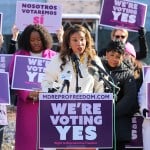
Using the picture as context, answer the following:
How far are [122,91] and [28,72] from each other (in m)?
1.15

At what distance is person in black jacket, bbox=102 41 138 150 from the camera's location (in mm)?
6102

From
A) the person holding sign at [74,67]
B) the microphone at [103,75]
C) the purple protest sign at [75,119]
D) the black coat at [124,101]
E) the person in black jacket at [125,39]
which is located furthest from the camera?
the person in black jacket at [125,39]

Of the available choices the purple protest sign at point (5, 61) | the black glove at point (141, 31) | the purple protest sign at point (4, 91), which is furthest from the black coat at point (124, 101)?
the black glove at point (141, 31)

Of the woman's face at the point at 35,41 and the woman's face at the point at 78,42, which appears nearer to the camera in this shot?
the woman's face at the point at 78,42

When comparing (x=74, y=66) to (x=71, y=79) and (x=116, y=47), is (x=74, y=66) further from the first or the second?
(x=116, y=47)

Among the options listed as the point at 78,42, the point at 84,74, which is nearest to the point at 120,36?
the point at 78,42

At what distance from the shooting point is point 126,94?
20.1ft

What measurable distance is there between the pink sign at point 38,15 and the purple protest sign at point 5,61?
0.77 m

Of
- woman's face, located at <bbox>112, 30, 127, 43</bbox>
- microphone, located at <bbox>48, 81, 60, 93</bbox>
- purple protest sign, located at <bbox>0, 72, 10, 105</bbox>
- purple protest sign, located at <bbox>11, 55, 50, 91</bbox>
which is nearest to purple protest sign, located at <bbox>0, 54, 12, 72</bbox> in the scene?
purple protest sign, located at <bbox>11, 55, 50, 91</bbox>

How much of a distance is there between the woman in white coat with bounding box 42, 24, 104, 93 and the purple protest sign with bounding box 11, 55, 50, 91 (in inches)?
36.4

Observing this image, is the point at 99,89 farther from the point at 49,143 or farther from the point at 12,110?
the point at 12,110

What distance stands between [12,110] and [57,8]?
3.64m

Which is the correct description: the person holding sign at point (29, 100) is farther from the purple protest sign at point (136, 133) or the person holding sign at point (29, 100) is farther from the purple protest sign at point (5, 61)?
the purple protest sign at point (136, 133)

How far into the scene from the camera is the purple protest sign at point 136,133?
648cm
